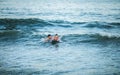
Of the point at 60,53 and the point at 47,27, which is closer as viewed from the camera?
the point at 60,53

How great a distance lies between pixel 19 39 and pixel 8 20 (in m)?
9.26

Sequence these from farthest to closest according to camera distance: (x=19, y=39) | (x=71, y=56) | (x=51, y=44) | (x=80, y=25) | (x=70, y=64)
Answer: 1. (x=80, y=25)
2. (x=19, y=39)
3. (x=51, y=44)
4. (x=71, y=56)
5. (x=70, y=64)

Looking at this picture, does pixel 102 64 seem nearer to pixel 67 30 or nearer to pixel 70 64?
pixel 70 64

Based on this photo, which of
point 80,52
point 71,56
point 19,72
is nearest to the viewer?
point 19,72

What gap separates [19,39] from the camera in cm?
2092

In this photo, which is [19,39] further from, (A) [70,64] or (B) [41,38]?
(A) [70,64]

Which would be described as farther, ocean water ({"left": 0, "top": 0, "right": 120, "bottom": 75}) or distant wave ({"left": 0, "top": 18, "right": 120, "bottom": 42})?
distant wave ({"left": 0, "top": 18, "right": 120, "bottom": 42})

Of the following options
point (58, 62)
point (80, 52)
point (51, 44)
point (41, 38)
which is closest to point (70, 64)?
point (58, 62)

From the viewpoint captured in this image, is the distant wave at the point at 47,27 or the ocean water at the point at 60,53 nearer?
the ocean water at the point at 60,53

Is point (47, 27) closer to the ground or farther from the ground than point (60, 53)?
farther from the ground

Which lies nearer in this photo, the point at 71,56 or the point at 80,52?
the point at 71,56

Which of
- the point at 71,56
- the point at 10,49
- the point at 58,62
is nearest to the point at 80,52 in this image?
the point at 71,56

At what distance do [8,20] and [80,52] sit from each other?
15.0m

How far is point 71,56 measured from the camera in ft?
Result: 51.3
